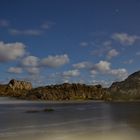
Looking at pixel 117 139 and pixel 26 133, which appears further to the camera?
pixel 26 133

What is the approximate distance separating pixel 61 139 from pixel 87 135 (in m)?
3.81

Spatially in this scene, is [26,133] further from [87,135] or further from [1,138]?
[87,135]

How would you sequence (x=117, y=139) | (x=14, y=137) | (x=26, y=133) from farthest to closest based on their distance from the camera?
(x=26, y=133) < (x=14, y=137) < (x=117, y=139)

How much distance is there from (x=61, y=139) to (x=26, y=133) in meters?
6.26

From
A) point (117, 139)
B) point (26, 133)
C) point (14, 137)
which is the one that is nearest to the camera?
point (117, 139)

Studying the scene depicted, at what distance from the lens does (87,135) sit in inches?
1368

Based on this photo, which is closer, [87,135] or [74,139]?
[74,139]

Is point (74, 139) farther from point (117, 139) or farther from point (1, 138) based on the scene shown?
point (1, 138)

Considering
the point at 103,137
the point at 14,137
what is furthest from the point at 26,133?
the point at 103,137

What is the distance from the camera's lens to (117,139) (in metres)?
31.6

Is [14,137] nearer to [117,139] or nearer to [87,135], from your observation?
[87,135]

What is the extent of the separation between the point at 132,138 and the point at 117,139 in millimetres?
1631

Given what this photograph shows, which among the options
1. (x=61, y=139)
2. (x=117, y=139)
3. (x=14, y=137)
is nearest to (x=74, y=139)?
(x=61, y=139)

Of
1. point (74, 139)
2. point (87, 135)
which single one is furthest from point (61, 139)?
point (87, 135)
